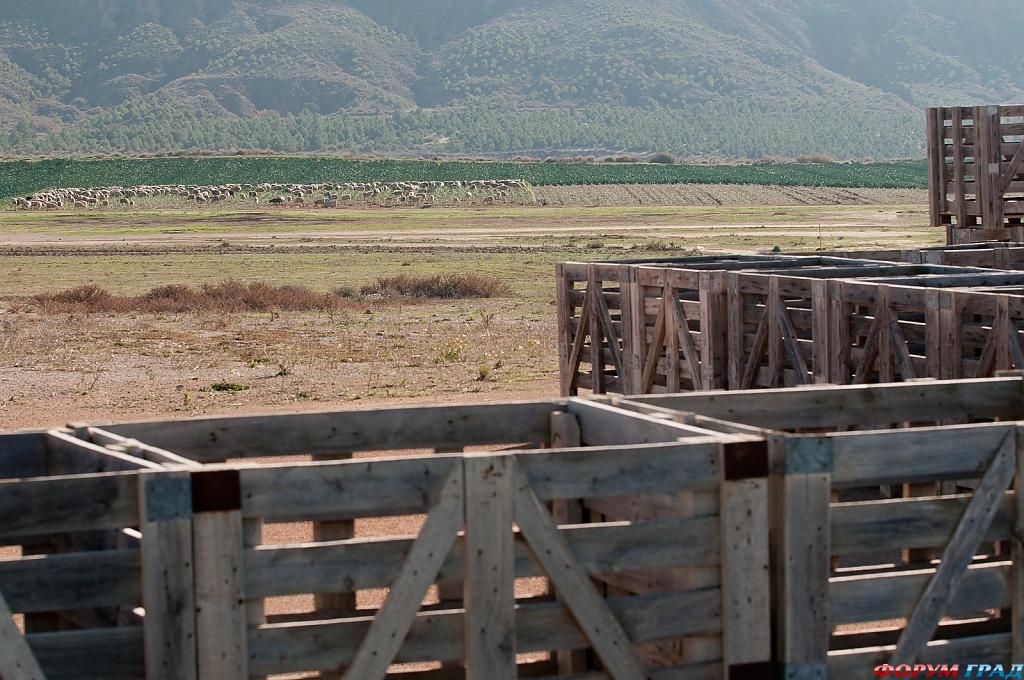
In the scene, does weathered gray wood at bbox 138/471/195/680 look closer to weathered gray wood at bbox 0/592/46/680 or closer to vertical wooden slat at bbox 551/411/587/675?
weathered gray wood at bbox 0/592/46/680

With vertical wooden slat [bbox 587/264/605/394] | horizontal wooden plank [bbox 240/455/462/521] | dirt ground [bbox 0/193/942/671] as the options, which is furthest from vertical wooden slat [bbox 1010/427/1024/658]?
vertical wooden slat [bbox 587/264/605/394]

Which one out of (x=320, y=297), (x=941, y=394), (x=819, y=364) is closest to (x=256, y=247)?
(x=320, y=297)

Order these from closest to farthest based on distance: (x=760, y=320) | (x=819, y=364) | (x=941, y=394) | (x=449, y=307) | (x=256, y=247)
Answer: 1. (x=941, y=394)
2. (x=819, y=364)
3. (x=760, y=320)
4. (x=449, y=307)
5. (x=256, y=247)

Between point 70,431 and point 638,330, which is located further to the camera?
point 638,330

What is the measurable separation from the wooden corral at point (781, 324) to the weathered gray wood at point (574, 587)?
6.13 m

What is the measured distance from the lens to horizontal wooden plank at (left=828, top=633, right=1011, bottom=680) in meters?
5.88

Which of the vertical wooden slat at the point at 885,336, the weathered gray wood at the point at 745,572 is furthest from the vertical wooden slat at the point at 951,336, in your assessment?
the weathered gray wood at the point at 745,572

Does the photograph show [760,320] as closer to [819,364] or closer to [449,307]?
[819,364]

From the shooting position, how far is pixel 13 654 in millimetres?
5051

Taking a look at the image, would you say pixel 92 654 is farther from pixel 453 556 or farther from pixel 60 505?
pixel 453 556

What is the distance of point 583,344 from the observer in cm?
1686

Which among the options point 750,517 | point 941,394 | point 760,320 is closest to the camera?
point 750,517

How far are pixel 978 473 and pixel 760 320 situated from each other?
7.95 metres

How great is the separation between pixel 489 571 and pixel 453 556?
137mm
